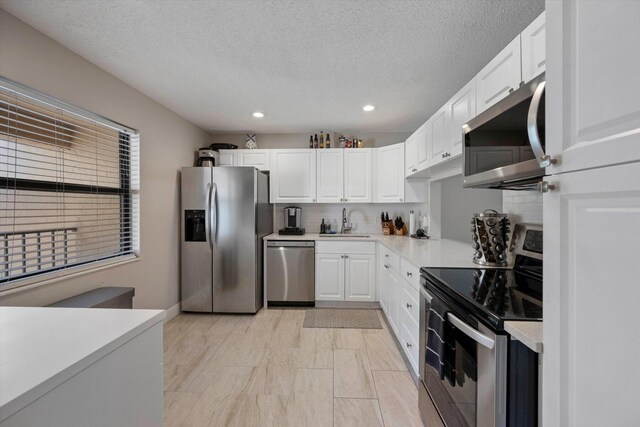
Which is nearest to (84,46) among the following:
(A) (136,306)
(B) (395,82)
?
(A) (136,306)

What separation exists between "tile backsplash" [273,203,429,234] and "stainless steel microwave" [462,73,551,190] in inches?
101

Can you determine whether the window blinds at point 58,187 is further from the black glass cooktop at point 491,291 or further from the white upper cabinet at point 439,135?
the white upper cabinet at point 439,135

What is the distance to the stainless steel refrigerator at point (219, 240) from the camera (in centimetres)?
340

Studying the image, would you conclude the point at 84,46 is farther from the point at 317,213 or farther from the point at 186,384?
the point at 317,213

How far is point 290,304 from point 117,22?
318 cm

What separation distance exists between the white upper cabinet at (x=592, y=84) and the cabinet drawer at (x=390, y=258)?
Result: 195cm

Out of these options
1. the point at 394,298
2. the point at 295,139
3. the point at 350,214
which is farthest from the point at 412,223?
the point at 295,139

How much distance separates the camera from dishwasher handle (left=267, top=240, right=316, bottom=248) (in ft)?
12.0

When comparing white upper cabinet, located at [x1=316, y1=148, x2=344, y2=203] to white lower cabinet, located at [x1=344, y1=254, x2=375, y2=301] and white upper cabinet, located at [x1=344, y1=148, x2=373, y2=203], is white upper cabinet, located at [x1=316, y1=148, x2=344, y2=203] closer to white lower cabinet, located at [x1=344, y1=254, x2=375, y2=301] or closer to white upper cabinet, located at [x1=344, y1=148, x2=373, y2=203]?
white upper cabinet, located at [x1=344, y1=148, x2=373, y2=203]

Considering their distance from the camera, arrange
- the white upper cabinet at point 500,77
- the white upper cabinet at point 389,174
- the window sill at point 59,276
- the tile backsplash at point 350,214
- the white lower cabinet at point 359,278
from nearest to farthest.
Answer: the white upper cabinet at point 500,77, the window sill at point 59,276, the white lower cabinet at point 359,278, the white upper cabinet at point 389,174, the tile backsplash at point 350,214

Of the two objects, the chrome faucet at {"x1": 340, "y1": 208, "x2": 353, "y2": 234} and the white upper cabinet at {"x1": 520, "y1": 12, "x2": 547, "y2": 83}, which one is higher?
the white upper cabinet at {"x1": 520, "y1": 12, "x2": 547, "y2": 83}

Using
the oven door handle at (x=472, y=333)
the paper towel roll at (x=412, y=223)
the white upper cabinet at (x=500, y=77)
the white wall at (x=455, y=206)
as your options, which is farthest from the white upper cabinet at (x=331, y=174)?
the oven door handle at (x=472, y=333)

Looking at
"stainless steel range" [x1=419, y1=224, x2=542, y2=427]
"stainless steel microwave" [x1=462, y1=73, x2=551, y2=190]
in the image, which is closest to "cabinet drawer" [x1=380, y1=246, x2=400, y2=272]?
"stainless steel range" [x1=419, y1=224, x2=542, y2=427]

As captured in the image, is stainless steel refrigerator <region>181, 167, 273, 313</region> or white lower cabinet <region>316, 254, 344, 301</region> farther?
white lower cabinet <region>316, 254, 344, 301</region>
